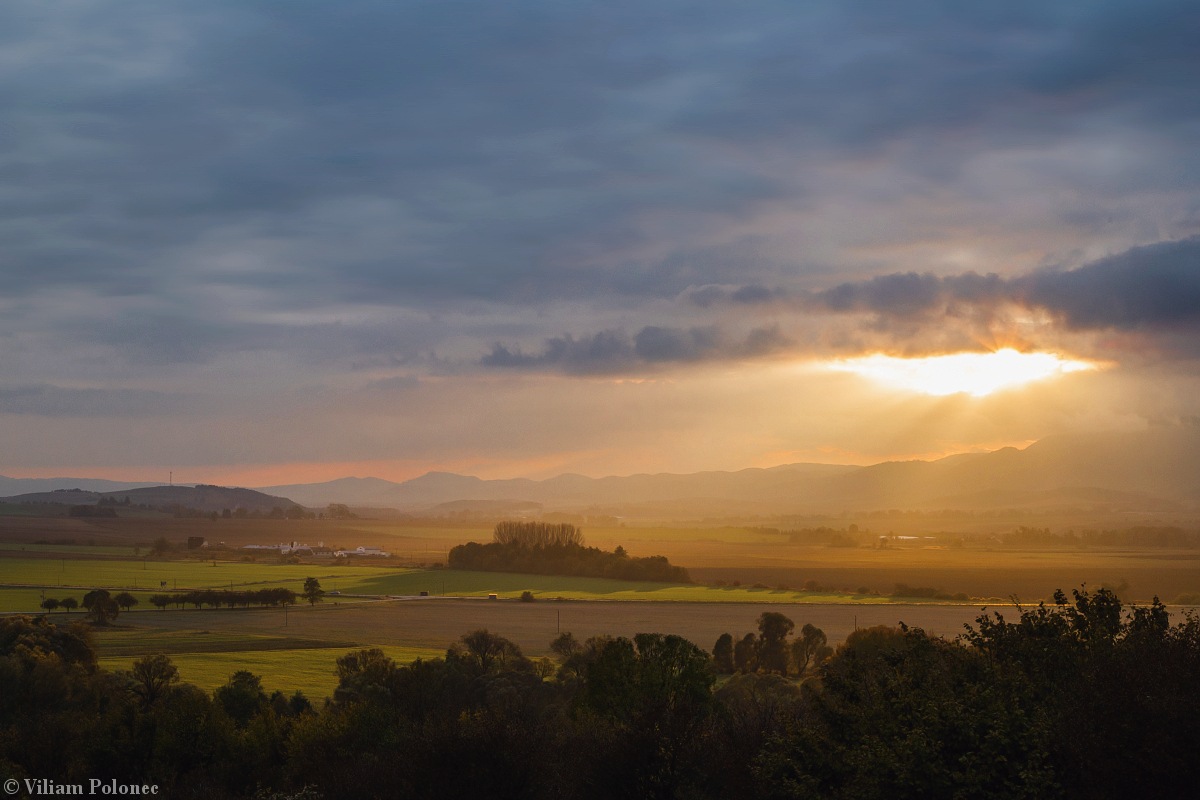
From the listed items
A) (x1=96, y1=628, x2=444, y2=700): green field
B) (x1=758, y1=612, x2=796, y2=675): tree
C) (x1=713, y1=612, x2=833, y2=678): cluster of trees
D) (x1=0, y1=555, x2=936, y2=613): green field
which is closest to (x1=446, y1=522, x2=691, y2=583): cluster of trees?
(x1=0, y1=555, x2=936, y2=613): green field

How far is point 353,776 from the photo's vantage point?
33.8 metres

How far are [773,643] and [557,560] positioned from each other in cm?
9021

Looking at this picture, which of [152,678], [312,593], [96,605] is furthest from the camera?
[312,593]

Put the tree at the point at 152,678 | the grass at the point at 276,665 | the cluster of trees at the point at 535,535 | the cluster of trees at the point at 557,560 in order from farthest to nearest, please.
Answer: the cluster of trees at the point at 535,535, the cluster of trees at the point at 557,560, the grass at the point at 276,665, the tree at the point at 152,678

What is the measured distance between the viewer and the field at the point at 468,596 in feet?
275

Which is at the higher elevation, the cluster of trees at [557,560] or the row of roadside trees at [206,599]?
the cluster of trees at [557,560]

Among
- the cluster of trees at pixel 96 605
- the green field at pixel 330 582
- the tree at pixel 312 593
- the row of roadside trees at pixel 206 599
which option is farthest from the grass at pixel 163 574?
the cluster of trees at pixel 96 605

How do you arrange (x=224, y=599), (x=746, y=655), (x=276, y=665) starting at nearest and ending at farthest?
(x=276, y=665) → (x=746, y=655) → (x=224, y=599)

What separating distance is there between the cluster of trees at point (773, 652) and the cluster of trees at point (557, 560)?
68466mm

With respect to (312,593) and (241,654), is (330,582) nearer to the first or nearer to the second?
(312,593)

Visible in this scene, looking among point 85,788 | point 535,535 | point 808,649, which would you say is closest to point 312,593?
point 808,649

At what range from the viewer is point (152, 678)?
196 feet

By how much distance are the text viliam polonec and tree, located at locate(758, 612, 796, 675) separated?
50165 millimetres

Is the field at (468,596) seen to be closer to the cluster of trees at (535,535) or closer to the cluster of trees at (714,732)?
the cluster of trees at (535,535)
